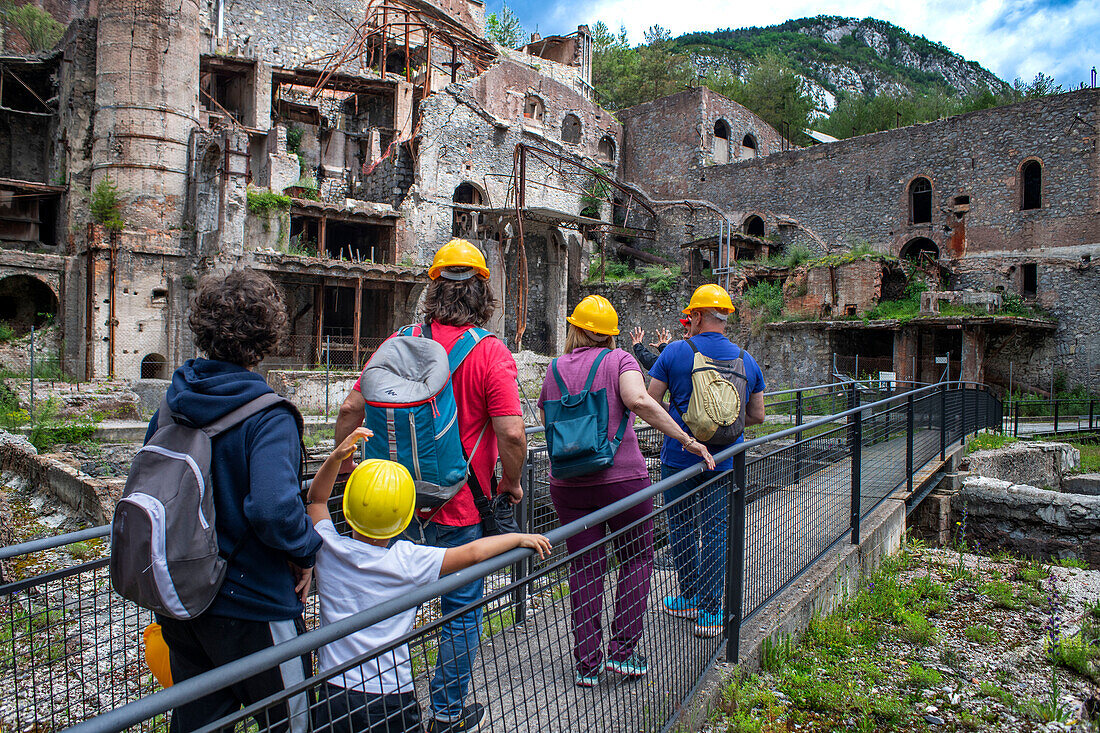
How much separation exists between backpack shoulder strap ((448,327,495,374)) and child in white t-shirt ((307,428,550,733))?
72cm

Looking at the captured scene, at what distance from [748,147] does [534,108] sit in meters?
11.3

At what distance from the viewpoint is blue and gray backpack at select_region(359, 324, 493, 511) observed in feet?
8.90

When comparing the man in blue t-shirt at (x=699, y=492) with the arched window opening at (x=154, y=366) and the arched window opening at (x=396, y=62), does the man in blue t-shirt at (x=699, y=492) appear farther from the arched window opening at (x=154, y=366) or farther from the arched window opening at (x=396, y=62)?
the arched window opening at (x=396, y=62)

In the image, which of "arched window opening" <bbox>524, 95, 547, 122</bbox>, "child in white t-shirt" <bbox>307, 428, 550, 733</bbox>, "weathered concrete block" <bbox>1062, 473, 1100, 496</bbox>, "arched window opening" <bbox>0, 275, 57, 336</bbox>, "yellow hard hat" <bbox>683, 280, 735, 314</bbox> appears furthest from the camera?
"arched window opening" <bbox>524, 95, 547, 122</bbox>

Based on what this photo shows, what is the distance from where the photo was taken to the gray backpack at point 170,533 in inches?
76.0

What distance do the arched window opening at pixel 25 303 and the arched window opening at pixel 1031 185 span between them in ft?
105

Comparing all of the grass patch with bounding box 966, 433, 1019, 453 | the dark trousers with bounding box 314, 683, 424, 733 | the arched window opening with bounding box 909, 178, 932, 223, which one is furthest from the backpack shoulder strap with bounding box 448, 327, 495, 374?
the arched window opening with bounding box 909, 178, 932, 223

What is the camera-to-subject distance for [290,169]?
76.4 feet

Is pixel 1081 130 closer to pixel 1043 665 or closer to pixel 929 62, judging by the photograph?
pixel 1043 665

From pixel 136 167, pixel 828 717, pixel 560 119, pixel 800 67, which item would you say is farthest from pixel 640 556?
pixel 800 67

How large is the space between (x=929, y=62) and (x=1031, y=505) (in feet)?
356

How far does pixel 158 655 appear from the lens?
89.0 inches

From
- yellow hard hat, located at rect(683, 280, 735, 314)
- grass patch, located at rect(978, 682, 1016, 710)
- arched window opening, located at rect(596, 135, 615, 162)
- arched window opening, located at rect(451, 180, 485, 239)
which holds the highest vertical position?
arched window opening, located at rect(596, 135, 615, 162)

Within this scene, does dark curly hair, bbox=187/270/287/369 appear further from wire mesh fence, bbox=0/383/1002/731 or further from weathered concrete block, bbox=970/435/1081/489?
weathered concrete block, bbox=970/435/1081/489
